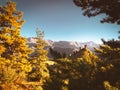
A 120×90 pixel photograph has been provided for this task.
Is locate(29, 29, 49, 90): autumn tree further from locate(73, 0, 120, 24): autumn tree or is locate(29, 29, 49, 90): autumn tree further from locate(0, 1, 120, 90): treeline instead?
locate(73, 0, 120, 24): autumn tree

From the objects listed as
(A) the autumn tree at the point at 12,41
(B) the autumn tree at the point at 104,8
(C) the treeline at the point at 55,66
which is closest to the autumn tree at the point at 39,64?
(C) the treeline at the point at 55,66

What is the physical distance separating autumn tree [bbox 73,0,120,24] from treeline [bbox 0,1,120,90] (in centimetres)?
182

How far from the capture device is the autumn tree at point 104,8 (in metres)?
14.0

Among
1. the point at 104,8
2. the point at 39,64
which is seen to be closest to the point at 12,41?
the point at 39,64

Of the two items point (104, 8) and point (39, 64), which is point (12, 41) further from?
point (104, 8)

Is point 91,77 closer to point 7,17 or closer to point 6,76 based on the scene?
point 6,76

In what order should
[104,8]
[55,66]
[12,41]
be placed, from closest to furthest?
[55,66] < [104,8] < [12,41]

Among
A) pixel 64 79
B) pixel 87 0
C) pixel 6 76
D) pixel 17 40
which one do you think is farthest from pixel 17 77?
pixel 64 79

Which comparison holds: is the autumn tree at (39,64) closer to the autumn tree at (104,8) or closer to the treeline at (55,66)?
the treeline at (55,66)

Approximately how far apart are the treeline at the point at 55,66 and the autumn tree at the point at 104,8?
1821 mm

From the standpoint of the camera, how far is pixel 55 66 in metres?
9.21

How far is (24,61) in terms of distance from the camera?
3403 centimetres

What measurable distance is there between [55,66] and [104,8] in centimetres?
665

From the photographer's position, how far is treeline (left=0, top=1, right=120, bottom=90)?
7.47 meters
